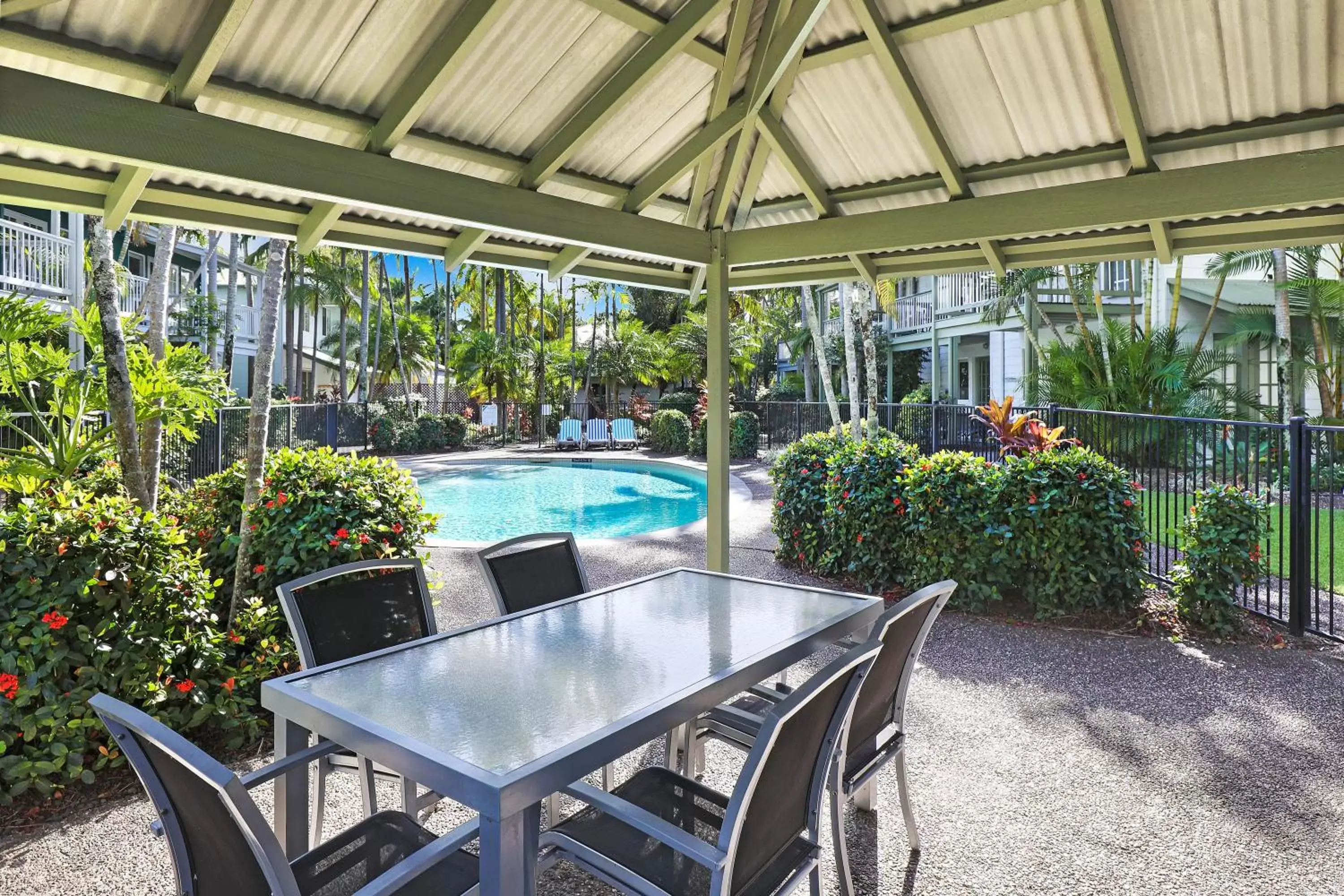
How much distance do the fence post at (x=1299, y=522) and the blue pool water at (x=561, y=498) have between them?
686 cm

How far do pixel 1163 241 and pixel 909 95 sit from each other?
1865 mm

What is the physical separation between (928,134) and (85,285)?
13834 mm

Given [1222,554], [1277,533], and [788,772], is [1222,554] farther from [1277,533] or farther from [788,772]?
[788,772]

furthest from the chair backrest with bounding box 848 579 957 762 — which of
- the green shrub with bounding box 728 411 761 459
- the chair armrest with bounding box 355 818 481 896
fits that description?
the green shrub with bounding box 728 411 761 459

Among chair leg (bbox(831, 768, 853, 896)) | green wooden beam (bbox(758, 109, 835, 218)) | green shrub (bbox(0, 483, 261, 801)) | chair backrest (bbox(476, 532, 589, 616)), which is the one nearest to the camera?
chair leg (bbox(831, 768, 853, 896))

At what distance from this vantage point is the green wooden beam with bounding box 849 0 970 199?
4.11 meters

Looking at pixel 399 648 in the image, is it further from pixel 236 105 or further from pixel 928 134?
pixel 928 134

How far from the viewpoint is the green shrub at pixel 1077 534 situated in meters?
5.50

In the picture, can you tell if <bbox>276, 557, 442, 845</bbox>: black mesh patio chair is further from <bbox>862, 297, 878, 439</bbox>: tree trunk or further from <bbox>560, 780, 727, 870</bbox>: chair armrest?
<bbox>862, 297, 878, 439</bbox>: tree trunk

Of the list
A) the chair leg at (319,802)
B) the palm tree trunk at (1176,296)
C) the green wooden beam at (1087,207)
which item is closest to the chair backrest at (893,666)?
the chair leg at (319,802)

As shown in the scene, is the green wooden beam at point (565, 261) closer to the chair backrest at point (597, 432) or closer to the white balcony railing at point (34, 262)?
the white balcony railing at point (34, 262)

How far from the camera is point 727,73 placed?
458cm

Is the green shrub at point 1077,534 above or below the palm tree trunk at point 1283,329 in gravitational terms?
below

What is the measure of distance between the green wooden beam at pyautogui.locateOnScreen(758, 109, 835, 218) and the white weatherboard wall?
51.4ft
